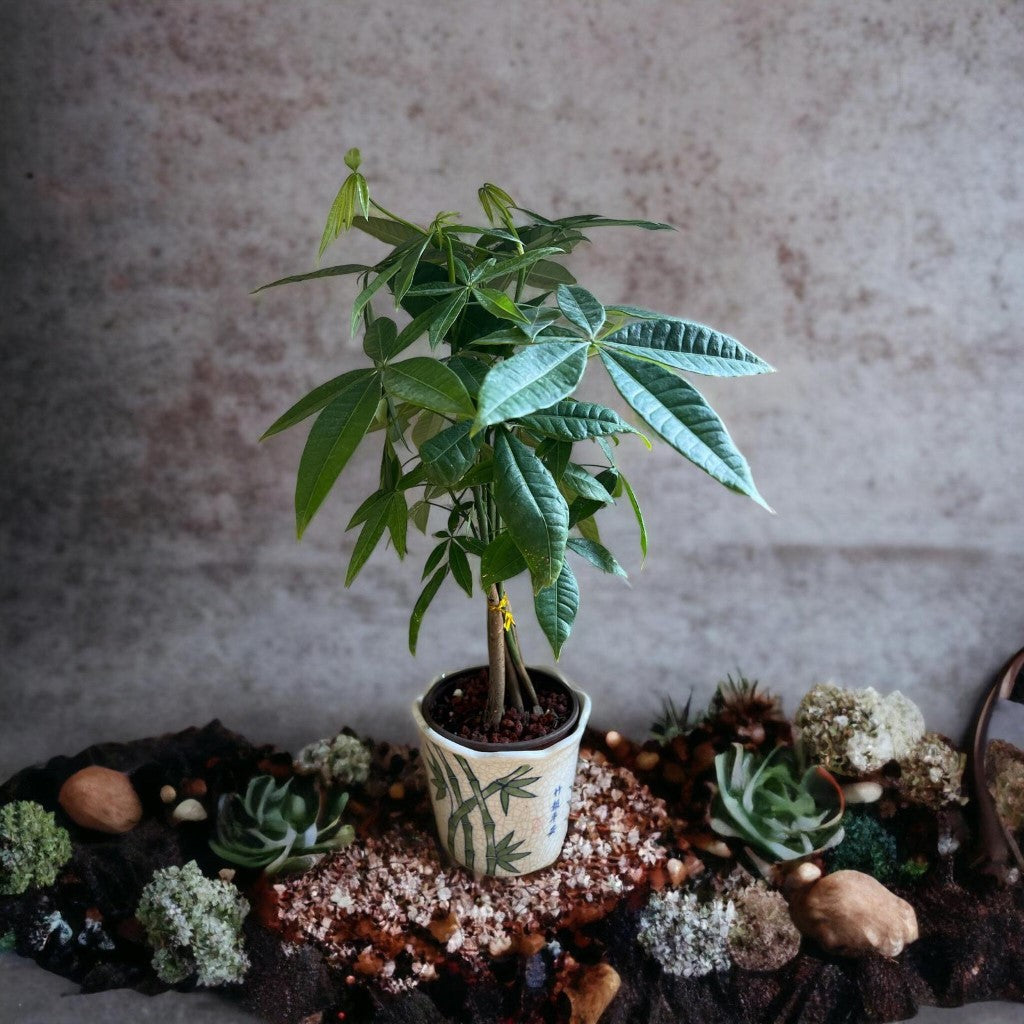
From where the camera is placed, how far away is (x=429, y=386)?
103 centimetres

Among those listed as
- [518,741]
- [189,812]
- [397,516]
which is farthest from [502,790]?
[189,812]

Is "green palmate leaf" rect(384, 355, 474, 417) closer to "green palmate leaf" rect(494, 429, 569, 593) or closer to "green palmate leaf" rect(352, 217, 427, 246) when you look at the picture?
"green palmate leaf" rect(494, 429, 569, 593)

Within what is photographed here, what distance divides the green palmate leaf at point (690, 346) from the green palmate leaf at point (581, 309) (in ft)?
0.08

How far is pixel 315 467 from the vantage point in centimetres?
105

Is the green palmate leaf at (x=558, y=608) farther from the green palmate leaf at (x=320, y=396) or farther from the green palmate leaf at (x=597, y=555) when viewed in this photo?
the green palmate leaf at (x=320, y=396)

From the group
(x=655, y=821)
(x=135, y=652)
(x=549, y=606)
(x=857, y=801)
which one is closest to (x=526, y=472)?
(x=549, y=606)

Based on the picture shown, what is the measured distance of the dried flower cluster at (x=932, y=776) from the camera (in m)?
1.62

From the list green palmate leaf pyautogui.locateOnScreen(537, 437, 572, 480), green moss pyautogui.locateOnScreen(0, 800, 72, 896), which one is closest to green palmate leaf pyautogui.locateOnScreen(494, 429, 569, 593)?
green palmate leaf pyautogui.locateOnScreen(537, 437, 572, 480)

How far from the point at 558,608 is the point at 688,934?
60cm

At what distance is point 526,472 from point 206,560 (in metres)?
1.14

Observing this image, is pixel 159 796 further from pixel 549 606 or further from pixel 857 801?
pixel 857 801

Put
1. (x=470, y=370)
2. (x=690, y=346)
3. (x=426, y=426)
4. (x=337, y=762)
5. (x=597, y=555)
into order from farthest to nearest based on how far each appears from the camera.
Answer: (x=337, y=762), (x=426, y=426), (x=597, y=555), (x=470, y=370), (x=690, y=346)

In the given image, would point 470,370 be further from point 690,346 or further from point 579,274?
point 579,274

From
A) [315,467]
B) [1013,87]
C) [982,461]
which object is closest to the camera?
[315,467]
